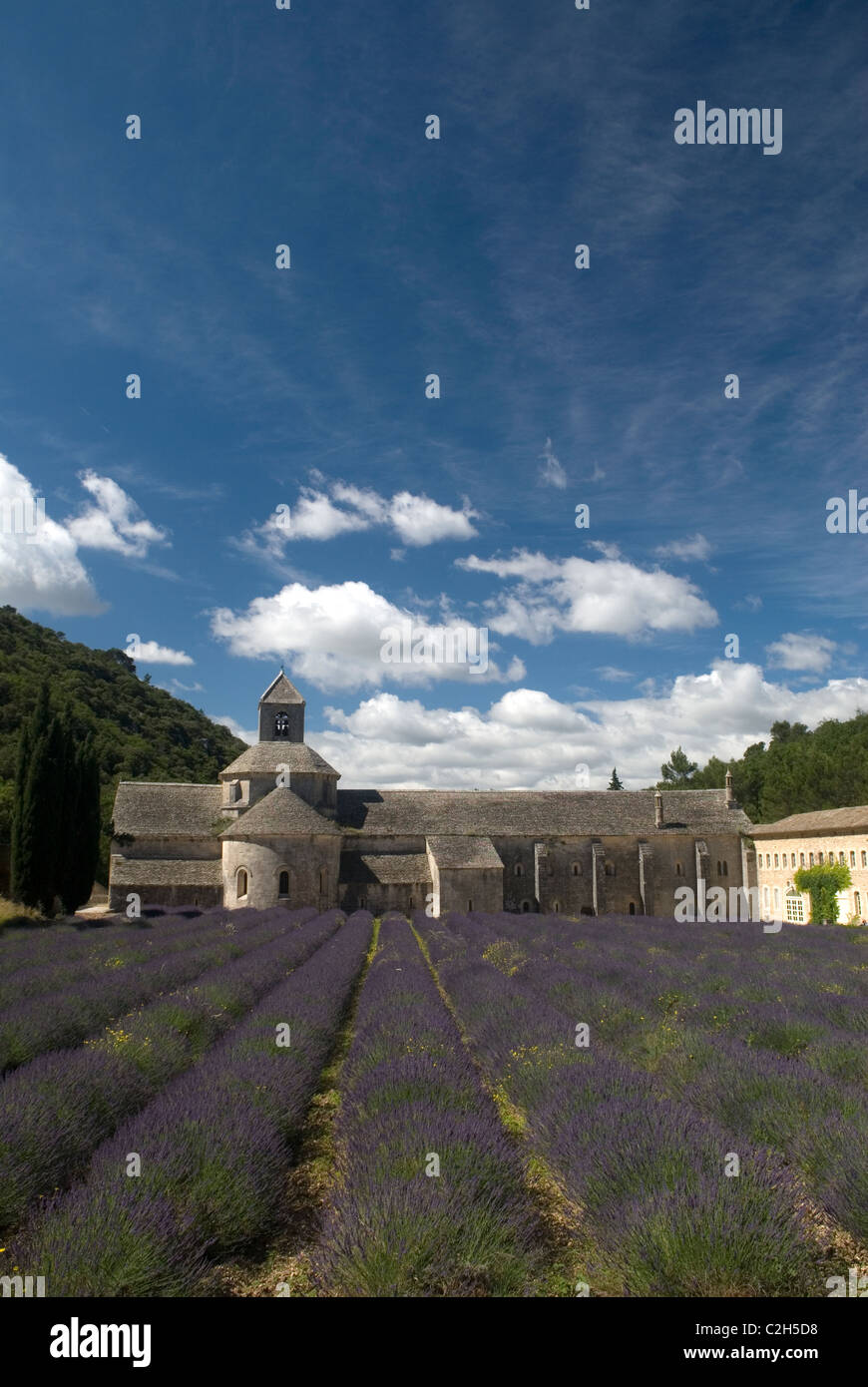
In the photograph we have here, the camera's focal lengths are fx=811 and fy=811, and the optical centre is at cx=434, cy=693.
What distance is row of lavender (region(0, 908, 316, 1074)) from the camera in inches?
301

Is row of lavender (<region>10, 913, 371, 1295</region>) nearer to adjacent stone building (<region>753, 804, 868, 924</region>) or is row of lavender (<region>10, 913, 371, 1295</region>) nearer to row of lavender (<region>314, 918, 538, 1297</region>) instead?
row of lavender (<region>314, 918, 538, 1297</region>)

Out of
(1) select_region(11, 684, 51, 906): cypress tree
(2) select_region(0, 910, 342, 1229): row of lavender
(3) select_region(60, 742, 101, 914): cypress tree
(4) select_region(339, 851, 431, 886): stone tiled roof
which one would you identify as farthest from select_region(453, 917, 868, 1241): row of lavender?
(3) select_region(60, 742, 101, 914): cypress tree

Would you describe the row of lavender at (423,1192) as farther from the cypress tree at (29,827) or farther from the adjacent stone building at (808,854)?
the adjacent stone building at (808,854)

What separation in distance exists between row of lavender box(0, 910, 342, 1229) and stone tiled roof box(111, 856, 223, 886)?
69.0 feet

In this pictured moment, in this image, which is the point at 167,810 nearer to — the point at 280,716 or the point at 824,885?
the point at 280,716

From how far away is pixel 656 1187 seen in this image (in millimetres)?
4109

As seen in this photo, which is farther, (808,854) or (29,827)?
(808,854)

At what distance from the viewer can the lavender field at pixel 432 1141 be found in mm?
3586

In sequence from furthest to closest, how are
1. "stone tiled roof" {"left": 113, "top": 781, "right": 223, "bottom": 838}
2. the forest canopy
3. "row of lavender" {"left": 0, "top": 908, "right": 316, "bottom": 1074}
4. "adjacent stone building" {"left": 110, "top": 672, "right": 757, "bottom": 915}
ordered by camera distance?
the forest canopy < "stone tiled roof" {"left": 113, "top": 781, "right": 223, "bottom": 838} < "adjacent stone building" {"left": 110, "top": 672, "right": 757, "bottom": 915} < "row of lavender" {"left": 0, "top": 908, "right": 316, "bottom": 1074}

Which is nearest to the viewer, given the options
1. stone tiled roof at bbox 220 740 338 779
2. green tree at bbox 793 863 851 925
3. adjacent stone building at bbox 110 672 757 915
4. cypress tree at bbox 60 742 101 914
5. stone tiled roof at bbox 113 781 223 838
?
cypress tree at bbox 60 742 101 914

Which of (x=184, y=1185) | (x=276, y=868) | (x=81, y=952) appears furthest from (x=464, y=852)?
(x=184, y=1185)

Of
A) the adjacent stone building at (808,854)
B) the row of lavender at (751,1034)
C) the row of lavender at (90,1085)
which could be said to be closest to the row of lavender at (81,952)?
the row of lavender at (90,1085)

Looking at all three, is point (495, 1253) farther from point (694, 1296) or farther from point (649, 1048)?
point (649, 1048)

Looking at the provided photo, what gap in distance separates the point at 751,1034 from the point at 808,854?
25619 mm
